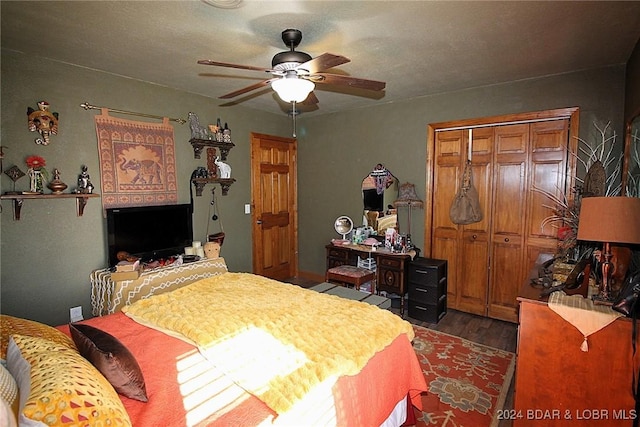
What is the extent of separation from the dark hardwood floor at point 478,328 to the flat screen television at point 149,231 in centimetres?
271

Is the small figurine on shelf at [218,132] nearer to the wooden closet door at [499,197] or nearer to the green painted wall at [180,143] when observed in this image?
the green painted wall at [180,143]

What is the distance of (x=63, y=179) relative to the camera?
3041mm

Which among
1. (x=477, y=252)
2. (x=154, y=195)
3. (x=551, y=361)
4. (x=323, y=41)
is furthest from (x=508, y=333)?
(x=154, y=195)

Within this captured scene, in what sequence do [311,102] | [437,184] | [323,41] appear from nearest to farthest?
1. [323,41]
2. [311,102]
3. [437,184]

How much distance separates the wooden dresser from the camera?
1.74m

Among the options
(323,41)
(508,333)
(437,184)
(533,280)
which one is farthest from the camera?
(437,184)

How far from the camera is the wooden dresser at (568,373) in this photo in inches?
68.4

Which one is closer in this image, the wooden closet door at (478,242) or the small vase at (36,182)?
the small vase at (36,182)

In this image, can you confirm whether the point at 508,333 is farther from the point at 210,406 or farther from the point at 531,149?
the point at 210,406

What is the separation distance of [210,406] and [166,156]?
10.2 feet

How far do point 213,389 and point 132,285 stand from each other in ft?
6.93

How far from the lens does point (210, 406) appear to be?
4.28ft

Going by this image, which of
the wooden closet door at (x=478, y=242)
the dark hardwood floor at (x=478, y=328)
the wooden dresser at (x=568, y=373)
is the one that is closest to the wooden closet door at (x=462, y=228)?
the wooden closet door at (x=478, y=242)

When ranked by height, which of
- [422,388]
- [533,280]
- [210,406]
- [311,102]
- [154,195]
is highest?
[311,102]
